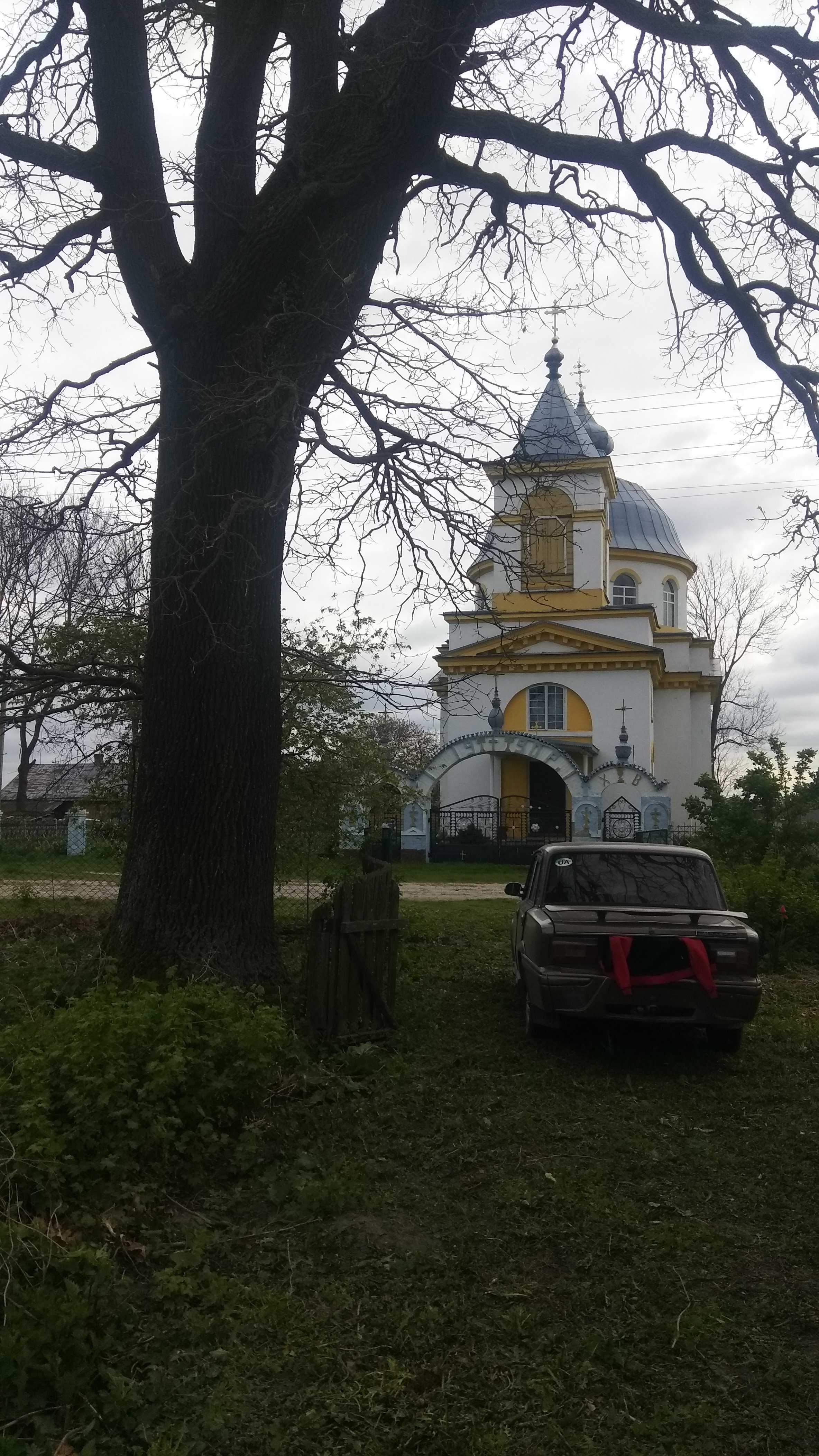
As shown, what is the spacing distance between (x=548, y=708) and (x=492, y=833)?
634 centimetres

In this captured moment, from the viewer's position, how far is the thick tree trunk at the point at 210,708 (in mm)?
7469

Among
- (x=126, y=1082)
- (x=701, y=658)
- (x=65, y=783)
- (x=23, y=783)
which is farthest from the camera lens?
(x=701, y=658)

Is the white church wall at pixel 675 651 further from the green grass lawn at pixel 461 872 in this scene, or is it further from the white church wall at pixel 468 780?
the green grass lawn at pixel 461 872

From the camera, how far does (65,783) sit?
12.6 meters

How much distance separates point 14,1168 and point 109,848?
8442 mm

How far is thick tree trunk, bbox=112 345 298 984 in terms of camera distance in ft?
24.5

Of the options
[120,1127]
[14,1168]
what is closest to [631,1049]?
[120,1127]

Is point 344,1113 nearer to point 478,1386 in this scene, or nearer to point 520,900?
point 478,1386

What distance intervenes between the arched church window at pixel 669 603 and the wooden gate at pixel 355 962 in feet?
134

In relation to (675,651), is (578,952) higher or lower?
lower

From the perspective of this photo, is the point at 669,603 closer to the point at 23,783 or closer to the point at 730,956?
the point at 23,783

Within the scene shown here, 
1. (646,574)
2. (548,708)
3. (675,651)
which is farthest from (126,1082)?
(646,574)

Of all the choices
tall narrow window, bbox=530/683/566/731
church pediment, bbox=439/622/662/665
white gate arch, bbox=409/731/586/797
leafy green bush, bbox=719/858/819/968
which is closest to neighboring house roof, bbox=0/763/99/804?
leafy green bush, bbox=719/858/819/968

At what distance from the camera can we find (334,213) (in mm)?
7723
